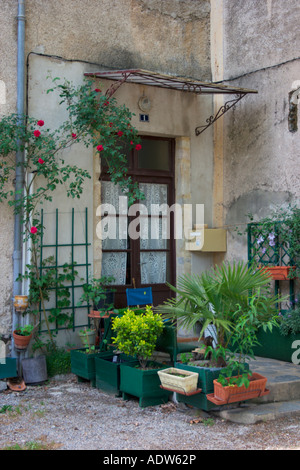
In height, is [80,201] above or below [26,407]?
above

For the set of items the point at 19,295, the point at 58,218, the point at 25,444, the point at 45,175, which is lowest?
the point at 25,444

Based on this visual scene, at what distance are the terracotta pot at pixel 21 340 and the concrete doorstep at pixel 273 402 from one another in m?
2.19

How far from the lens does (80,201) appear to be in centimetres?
635

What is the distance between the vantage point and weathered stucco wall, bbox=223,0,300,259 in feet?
21.0

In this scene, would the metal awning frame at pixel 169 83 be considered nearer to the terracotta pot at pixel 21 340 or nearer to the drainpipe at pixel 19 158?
the drainpipe at pixel 19 158

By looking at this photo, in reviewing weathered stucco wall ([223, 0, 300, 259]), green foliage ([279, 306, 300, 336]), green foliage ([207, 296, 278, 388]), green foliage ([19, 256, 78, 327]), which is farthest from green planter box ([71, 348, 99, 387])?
weathered stucco wall ([223, 0, 300, 259])

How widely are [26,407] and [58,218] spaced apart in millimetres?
2207

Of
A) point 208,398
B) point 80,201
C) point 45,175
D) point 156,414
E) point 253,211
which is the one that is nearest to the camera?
point 208,398

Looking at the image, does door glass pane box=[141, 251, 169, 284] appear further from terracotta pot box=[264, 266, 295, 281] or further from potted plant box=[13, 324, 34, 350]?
potted plant box=[13, 324, 34, 350]

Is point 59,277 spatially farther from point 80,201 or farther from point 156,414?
point 156,414

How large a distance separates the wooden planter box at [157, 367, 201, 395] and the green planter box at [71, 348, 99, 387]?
114 centimetres

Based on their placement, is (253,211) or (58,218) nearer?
(58,218)
